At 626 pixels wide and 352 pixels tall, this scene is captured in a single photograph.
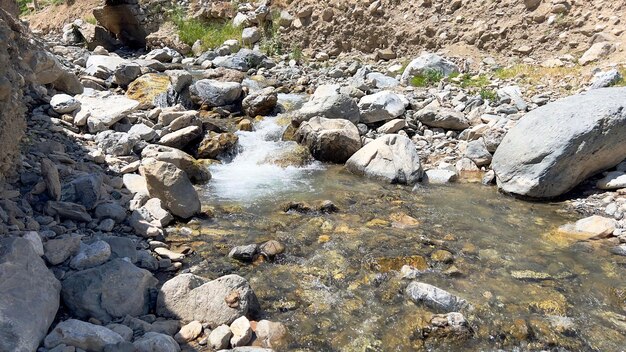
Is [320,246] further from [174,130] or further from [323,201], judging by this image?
[174,130]

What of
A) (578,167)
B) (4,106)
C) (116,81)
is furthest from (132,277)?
(116,81)

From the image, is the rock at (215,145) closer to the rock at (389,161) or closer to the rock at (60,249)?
the rock at (389,161)

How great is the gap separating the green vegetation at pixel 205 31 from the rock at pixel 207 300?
517 inches

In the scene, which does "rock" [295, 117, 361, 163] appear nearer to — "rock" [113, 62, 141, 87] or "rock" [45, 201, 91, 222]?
"rock" [45, 201, 91, 222]

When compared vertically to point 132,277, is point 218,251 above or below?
below

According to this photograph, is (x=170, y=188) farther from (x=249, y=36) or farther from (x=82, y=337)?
(x=249, y=36)

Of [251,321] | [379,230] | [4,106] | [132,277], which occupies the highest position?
[4,106]

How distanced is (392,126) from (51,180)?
5.64 m

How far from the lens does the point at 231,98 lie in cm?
1014

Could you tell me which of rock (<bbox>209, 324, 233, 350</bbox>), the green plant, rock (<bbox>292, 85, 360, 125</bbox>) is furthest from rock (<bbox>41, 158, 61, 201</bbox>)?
the green plant

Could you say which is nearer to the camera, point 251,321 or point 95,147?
point 251,321

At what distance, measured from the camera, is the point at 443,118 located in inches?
359

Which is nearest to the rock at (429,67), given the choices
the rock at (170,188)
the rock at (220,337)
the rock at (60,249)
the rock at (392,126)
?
the rock at (392,126)

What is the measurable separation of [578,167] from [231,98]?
20.4 feet
